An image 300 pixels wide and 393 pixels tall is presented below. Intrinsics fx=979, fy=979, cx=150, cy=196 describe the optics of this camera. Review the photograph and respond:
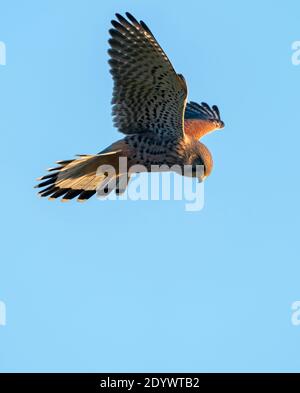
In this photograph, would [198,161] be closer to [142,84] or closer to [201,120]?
[142,84]

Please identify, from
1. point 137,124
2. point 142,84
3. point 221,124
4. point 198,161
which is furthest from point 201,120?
point 142,84

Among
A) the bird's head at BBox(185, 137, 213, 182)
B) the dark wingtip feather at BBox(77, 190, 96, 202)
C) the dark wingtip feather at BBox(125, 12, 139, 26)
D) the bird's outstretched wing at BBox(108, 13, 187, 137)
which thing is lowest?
the dark wingtip feather at BBox(77, 190, 96, 202)

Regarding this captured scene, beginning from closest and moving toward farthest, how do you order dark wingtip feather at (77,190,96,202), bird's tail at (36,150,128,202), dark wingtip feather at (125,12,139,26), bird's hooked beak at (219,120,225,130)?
dark wingtip feather at (125,12,139,26)
bird's tail at (36,150,128,202)
dark wingtip feather at (77,190,96,202)
bird's hooked beak at (219,120,225,130)

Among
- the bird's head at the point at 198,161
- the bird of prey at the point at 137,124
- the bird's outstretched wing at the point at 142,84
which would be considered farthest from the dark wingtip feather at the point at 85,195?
the bird's head at the point at 198,161

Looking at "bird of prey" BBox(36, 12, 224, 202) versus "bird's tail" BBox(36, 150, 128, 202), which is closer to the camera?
"bird of prey" BBox(36, 12, 224, 202)

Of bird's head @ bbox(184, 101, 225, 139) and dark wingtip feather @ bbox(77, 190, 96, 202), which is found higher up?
bird's head @ bbox(184, 101, 225, 139)

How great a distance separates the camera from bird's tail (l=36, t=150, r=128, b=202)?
1040 cm

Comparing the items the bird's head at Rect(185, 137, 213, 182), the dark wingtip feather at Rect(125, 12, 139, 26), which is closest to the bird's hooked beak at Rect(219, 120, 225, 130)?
the bird's head at Rect(185, 137, 213, 182)

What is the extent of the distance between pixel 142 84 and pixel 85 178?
1.35 meters

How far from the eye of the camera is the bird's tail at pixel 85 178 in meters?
10.4

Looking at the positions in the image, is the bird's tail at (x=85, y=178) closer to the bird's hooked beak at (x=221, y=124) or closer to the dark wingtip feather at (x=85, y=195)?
the dark wingtip feather at (x=85, y=195)

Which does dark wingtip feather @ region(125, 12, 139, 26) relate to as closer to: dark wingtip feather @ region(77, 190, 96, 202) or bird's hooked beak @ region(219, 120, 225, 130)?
dark wingtip feather @ region(77, 190, 96, 202)

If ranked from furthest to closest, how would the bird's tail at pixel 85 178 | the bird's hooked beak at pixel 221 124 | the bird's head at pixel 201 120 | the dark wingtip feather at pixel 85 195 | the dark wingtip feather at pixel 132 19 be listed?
the bird's hooked beak at pixel 221 124, the bird's head at pixel 201 120, the dark wingtip feather at pixel 85 195, the bird's tail at pixel 85 178, the dark wingtip feather at pixel 132 19

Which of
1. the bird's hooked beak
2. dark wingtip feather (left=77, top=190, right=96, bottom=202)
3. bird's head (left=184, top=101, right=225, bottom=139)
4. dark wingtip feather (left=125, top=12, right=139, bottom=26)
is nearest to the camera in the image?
dark wingtip feather (left=125, top=12, right=139, bottom=26)
